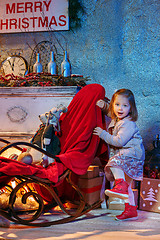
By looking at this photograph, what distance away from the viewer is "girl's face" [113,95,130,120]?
2.38 metres

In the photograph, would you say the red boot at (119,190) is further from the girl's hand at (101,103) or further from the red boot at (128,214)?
the girl's hand at (101,103)

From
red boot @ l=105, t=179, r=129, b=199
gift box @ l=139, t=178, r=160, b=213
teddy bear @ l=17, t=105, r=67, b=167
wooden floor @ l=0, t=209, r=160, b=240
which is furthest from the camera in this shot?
gift box @ l=139, t=178, r=160, b=213

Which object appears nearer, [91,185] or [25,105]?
[91,185]

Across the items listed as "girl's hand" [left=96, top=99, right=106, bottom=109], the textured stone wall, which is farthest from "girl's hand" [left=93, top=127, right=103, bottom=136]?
the textured stone wall

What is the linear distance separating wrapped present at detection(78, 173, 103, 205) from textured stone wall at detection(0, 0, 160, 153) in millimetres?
1179

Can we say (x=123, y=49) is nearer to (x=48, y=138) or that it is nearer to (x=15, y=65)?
(x=15, y=65)

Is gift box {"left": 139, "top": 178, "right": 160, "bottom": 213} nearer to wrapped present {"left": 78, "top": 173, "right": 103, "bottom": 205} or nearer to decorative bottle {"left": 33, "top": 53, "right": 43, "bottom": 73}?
wrapped present {"left": 78, "top": 173, "right": 103, "bottom": 205}

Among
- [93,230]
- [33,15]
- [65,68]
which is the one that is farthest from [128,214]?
[33,15]

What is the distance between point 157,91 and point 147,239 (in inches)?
85.0

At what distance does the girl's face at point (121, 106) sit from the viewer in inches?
93.6

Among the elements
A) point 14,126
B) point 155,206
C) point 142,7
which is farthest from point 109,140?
point 142,7

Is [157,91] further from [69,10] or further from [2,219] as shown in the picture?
[2,219]

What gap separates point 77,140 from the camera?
2.34m

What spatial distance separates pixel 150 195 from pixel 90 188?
611 millimetres
